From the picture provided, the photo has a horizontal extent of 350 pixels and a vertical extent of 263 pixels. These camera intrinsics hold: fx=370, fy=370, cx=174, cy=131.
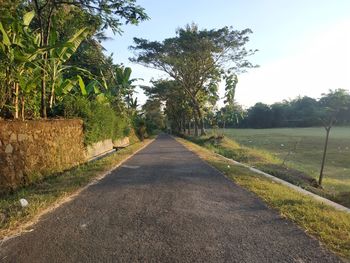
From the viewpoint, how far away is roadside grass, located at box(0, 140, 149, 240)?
5301 millimetres

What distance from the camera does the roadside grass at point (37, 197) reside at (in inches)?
209

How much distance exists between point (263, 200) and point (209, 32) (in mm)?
28142

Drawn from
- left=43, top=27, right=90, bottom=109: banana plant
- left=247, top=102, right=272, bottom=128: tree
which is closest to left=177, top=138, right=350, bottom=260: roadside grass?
left=43, top=27, right=90, bottom=109: banana plant

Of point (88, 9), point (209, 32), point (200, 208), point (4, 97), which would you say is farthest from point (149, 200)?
point (209, 32)

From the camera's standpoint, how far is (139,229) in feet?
16.7

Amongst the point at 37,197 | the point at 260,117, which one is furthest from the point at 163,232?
the point at 260,117

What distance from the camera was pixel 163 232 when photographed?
4.97 meters

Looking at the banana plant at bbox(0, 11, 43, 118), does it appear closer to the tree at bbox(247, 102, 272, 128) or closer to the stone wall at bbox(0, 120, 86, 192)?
the stone wall at bbox(0, 120, 86, 192)

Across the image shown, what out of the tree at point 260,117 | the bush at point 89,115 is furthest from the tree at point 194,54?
the tree at point 260,117

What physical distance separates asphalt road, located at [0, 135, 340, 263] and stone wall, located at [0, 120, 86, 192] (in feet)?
5.94

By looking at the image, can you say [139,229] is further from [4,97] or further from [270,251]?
[4,97]

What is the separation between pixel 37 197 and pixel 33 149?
2.56 m

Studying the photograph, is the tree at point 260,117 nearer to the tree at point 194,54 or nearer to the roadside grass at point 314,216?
the tree at point 194,54

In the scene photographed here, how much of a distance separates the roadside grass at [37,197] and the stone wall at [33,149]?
31 centimetres
